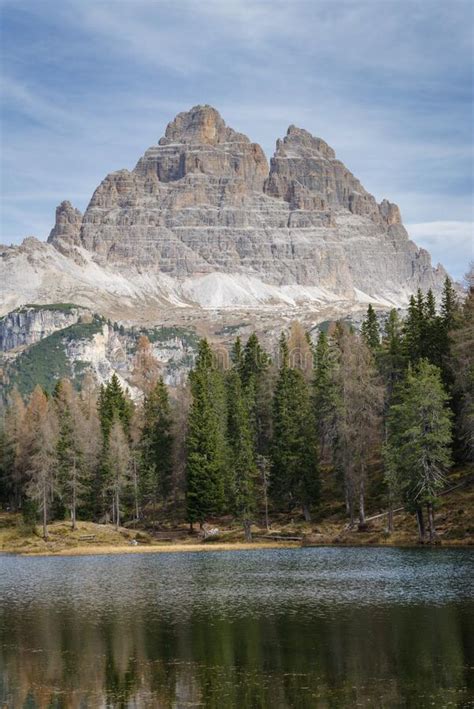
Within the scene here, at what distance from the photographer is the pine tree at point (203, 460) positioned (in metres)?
112

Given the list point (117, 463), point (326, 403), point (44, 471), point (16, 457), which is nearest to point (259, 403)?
point (326, 403)

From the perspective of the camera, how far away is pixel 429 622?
151 feet

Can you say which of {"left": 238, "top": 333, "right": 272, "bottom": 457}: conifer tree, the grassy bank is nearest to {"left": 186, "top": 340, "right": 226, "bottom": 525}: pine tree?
the grassy bank

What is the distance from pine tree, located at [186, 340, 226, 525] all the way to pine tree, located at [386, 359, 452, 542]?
3097cm

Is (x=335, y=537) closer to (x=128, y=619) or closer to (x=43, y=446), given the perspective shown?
(x=43, y=446)

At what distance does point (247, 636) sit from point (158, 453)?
Answer: 86.6 m

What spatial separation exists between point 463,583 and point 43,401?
102m

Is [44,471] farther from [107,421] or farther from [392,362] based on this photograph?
[392,362]

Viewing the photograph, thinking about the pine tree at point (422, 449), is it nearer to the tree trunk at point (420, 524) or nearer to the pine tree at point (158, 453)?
the tree trunk at point (420, 524)

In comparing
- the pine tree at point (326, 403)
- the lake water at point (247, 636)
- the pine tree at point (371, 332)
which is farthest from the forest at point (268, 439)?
the lake water at point (247, 636)

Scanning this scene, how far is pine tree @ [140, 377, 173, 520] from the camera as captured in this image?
128 m

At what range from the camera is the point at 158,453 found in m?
131

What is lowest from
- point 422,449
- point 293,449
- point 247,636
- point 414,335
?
point 247,636

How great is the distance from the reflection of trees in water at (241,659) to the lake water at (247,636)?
0.07 m
